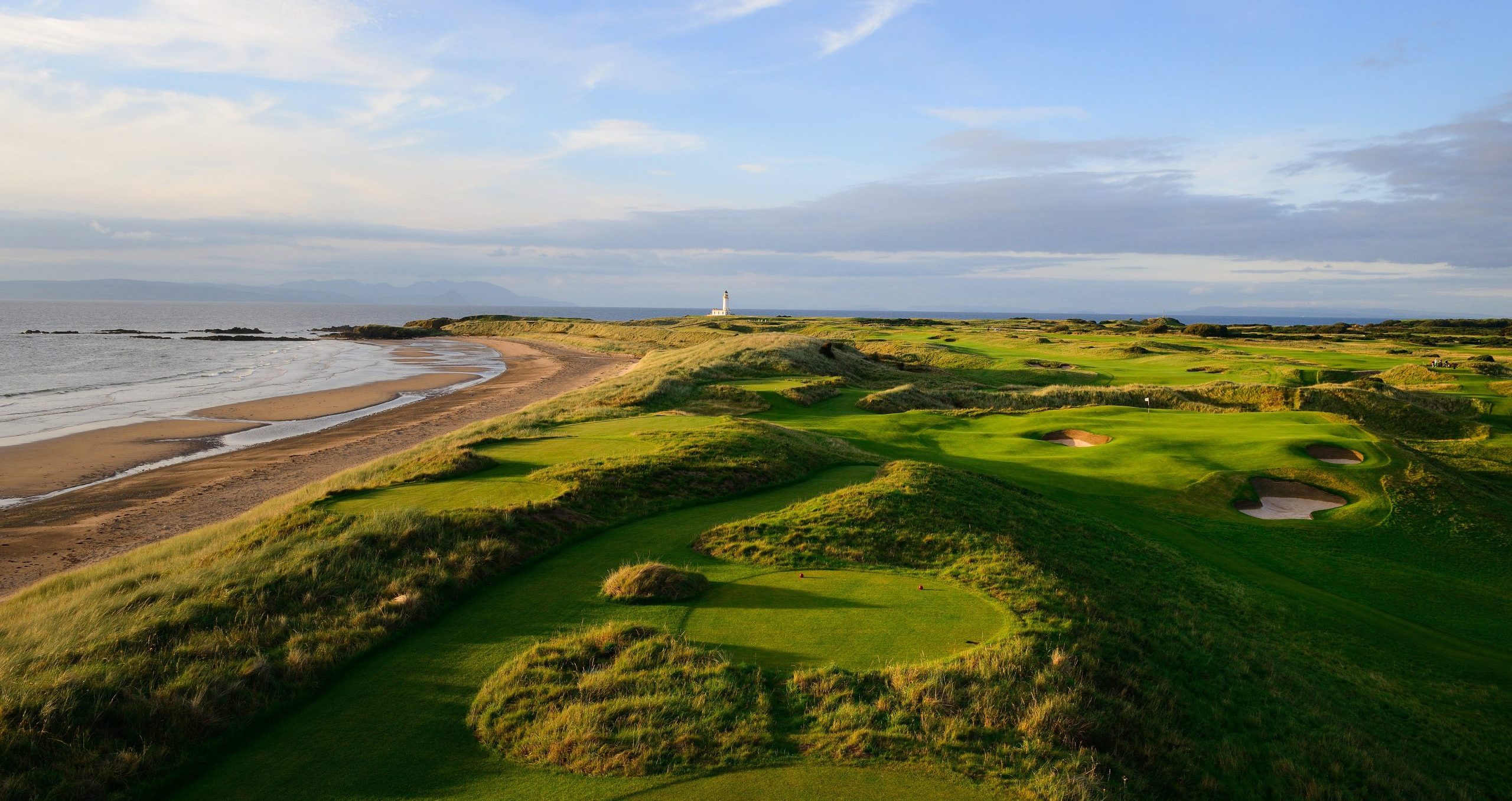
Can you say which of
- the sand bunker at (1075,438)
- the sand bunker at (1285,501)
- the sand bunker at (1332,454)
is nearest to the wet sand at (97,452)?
the sand bunker at (1075,438)

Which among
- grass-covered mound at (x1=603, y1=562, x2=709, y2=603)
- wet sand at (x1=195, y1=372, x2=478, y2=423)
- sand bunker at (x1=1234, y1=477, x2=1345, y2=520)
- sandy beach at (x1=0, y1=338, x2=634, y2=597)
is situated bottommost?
sandy beach at (x1=0, y1=338, x2=634, y2=597)

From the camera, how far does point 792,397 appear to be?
31.5m

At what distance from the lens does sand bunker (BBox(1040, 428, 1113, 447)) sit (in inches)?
960

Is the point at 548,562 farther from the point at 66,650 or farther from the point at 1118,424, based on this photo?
the point at 1118,424

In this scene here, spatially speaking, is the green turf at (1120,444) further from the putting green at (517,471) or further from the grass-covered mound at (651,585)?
the grass-covered mound at (651,585)

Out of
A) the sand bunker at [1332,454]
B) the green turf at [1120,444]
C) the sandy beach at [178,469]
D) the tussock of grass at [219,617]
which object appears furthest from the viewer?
the sand bunker at [1332,454]

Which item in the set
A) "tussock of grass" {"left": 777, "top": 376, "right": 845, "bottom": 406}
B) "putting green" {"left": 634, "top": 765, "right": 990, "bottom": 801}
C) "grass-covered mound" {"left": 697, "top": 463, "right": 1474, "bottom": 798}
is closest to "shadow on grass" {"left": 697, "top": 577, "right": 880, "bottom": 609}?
"grass-covered mound" {"left": 697, "top": 463, "right": 1474, "bottom": 798}

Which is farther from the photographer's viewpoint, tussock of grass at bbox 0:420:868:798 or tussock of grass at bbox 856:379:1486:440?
tussock of grass at bbox 856:379:1486:440

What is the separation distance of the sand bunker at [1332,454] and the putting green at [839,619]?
61.0 feet

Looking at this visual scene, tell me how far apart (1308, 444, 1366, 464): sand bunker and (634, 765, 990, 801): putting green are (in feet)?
70.3

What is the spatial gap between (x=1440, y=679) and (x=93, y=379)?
70876mm

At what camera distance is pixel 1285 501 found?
1861 cm

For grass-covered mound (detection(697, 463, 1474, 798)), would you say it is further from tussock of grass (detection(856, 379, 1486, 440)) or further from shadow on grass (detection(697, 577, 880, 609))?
tussock of grass (detection(856, 379, 1486, 440))

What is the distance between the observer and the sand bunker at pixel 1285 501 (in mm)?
17891
